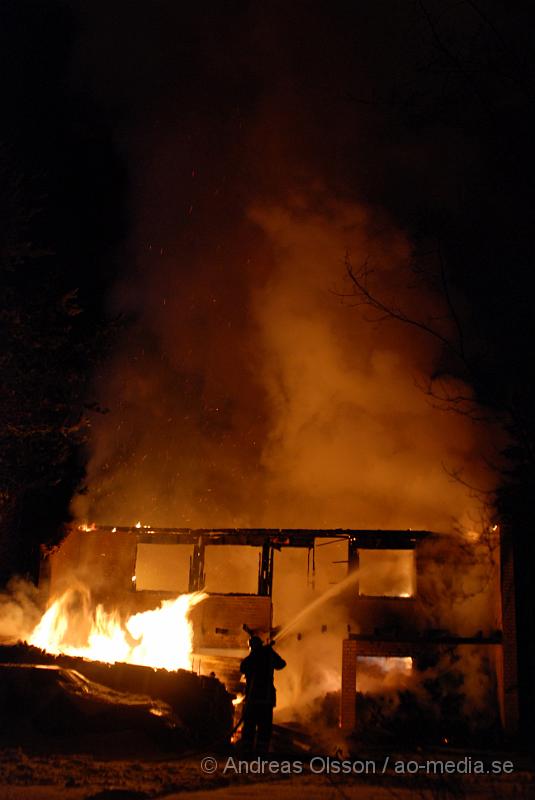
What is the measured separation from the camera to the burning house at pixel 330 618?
1609 cm

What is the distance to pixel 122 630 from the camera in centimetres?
1862

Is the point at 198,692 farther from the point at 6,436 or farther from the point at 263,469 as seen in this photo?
the point at 263,469

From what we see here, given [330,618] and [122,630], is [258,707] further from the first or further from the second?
[122,630]

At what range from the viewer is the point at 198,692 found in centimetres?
1091

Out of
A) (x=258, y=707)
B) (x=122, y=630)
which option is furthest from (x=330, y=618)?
(x=258, y=707)

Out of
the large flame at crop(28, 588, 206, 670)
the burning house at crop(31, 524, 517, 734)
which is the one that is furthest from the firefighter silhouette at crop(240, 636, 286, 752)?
the large flame at crop(28, 588, 206, 670)

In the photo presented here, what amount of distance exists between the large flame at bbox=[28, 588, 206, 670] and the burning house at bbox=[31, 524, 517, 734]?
0.04 m

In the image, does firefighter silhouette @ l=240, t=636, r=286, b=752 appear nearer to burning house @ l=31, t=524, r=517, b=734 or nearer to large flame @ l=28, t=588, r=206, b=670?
burning house @ l=31, t=524, r=517, b=734

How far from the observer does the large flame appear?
16.7m

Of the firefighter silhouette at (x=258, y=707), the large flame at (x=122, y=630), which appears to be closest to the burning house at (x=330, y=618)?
the large flame at (x=122, y=630)

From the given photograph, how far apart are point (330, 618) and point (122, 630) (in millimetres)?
5605

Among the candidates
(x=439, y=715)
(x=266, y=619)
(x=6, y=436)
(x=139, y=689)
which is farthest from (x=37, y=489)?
(x=439, y=715)

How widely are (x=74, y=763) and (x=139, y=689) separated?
339 centimetres

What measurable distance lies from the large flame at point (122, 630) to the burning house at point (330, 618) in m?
0.04
